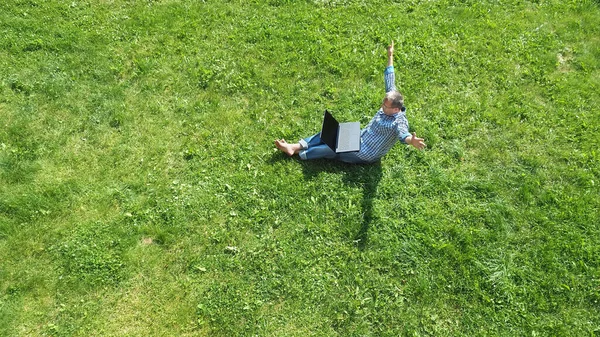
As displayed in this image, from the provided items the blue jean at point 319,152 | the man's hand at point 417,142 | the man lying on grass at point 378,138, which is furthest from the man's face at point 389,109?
the blue jean at point 319,152

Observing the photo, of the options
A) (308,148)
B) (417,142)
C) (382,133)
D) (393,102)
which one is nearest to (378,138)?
(382,133)

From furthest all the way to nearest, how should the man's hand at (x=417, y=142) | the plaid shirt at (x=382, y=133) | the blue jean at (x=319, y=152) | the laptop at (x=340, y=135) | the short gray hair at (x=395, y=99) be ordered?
the blue jean at (x=319, y=152) < the laptop at (x=340, y=135) < the plaid shirt at (x=382, y=133) < the short gray hair at (x=395, y=99) < the man's hand at (x=417, y=142)

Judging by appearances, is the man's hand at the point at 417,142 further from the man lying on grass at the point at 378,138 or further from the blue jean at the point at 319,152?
the blue jean at the point at 319,152

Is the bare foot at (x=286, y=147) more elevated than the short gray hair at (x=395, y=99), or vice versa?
the short gray hair at (x=395, y=99)

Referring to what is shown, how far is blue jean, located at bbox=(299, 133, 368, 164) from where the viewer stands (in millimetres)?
6387

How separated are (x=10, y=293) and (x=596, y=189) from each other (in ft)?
26.1

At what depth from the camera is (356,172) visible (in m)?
6.42

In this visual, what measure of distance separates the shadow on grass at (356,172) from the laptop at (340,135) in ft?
1.18

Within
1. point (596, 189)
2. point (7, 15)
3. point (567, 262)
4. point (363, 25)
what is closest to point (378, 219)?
point (567, 262)

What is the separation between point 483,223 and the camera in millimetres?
5969

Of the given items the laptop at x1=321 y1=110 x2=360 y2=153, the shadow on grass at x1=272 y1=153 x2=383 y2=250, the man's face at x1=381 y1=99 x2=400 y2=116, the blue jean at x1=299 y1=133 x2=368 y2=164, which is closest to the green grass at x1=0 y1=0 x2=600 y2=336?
the shadow on grass at x1=272 y1=153 x2=383 y2=250

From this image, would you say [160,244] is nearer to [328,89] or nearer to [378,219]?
[378,219]

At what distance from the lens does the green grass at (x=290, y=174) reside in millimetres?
5270

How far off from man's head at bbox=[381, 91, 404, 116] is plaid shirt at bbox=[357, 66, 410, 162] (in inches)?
4.7
